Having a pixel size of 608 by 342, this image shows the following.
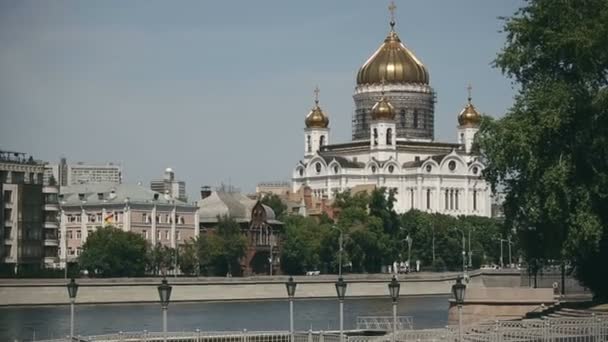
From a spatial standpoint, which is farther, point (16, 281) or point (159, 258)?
point (159, 258)

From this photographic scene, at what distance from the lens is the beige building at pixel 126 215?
466ft

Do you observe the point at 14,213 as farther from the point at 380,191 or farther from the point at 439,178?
the point at 439,178

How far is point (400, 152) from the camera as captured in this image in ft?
628

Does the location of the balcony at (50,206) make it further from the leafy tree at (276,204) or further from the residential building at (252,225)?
the leafy tree at (276,204)

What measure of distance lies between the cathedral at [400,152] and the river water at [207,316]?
2639 inches

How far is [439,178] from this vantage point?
609ft

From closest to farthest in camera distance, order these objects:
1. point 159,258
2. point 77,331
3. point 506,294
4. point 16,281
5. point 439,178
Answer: point 506,294 → point 77,331 → point 16,281 → point 159,258 → point 439,178

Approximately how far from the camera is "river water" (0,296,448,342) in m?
80.1

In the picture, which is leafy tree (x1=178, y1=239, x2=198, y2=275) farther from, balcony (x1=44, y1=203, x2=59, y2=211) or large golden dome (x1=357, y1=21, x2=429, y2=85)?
large golden dome (x1=357, y1=21, x2=429, y2=85)

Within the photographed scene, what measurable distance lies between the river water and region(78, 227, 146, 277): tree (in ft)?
35.8

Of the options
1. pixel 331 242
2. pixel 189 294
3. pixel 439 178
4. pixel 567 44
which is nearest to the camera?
pixel 567 44

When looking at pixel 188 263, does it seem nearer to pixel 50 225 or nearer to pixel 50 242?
pixel 50 242

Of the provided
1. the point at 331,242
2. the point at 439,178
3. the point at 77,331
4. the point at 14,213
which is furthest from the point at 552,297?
the point at 439,178

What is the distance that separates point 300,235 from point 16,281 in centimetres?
4265
